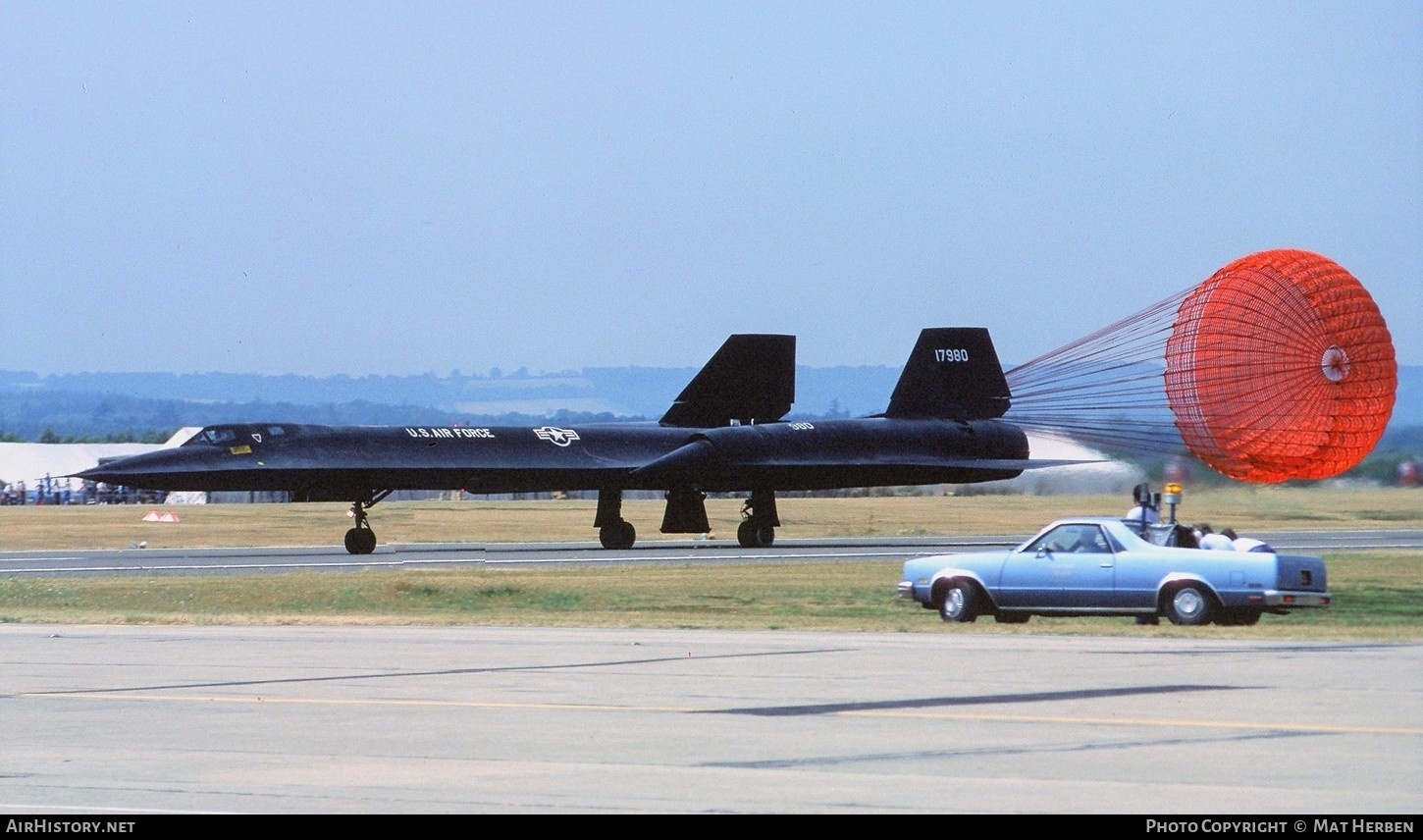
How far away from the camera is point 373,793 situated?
31.7ft

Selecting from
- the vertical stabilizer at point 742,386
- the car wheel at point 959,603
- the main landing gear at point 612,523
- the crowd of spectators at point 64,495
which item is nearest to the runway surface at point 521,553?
the main landing gear at point 612,523

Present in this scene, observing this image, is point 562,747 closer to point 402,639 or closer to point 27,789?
point 27,789

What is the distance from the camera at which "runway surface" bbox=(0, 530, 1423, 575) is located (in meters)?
39.8

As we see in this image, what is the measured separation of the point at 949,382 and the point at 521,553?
565 inches

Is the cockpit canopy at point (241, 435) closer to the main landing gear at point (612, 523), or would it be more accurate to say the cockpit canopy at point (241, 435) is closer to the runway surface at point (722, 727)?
the main landing gear at point (612, 523)

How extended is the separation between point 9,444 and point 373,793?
115 m

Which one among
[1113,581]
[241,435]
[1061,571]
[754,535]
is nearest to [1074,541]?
[1061,571]

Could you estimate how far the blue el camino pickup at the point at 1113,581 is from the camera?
1995cm

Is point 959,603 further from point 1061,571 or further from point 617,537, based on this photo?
point 617,537

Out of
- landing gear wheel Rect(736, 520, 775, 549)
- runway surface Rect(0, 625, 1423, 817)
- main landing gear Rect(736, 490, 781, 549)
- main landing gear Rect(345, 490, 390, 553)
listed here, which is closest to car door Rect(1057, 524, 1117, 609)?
runway surface Rect(0, 625, 1423, 817)

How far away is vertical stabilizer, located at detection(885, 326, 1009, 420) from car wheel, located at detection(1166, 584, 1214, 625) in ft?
106

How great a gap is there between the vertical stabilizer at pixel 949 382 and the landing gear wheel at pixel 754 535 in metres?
6.20

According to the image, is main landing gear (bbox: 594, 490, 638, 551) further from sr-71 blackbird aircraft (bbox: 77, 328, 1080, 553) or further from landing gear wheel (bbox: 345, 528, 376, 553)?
landing gear wheel (bbox: 345, 528, 376, 553)

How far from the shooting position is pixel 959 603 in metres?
21.8
